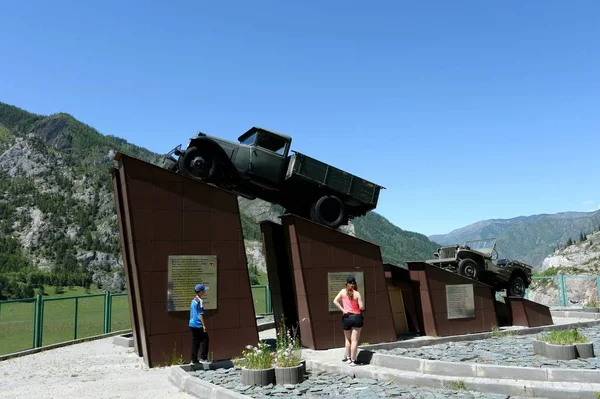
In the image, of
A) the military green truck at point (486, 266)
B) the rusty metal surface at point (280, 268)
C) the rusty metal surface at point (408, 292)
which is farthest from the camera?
the military green truck at point (486, 266)

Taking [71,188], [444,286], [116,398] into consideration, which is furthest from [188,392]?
[71,188]

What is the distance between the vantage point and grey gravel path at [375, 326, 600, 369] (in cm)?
992

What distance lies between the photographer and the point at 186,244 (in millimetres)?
12273

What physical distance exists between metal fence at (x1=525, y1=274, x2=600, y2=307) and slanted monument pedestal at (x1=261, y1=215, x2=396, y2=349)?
19.5 metres

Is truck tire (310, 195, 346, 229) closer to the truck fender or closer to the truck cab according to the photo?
the truck cab

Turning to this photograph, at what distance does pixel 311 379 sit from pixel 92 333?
14.4 m

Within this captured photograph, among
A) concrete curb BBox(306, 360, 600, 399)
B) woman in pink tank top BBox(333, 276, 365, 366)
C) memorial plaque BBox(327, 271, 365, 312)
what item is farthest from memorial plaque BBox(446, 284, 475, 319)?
concrete curb BBox(306, 360, 600, 399)

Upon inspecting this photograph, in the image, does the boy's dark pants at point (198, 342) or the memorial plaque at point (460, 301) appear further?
the memorial plaque at point (460, 301)

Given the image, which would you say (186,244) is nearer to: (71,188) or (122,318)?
(122,318)

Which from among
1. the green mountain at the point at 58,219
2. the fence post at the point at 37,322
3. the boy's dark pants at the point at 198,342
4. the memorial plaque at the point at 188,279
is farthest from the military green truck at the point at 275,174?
the green mountain at the point at 58,219

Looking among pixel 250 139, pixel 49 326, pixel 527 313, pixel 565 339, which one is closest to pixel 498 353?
pixel 565 339

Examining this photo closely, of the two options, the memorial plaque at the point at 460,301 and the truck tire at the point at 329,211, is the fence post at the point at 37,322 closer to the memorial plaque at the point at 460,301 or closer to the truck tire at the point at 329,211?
the truck tire at the point at 329,211

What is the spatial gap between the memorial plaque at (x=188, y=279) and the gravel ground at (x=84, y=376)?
1583mm

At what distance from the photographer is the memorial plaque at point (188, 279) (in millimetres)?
11922
